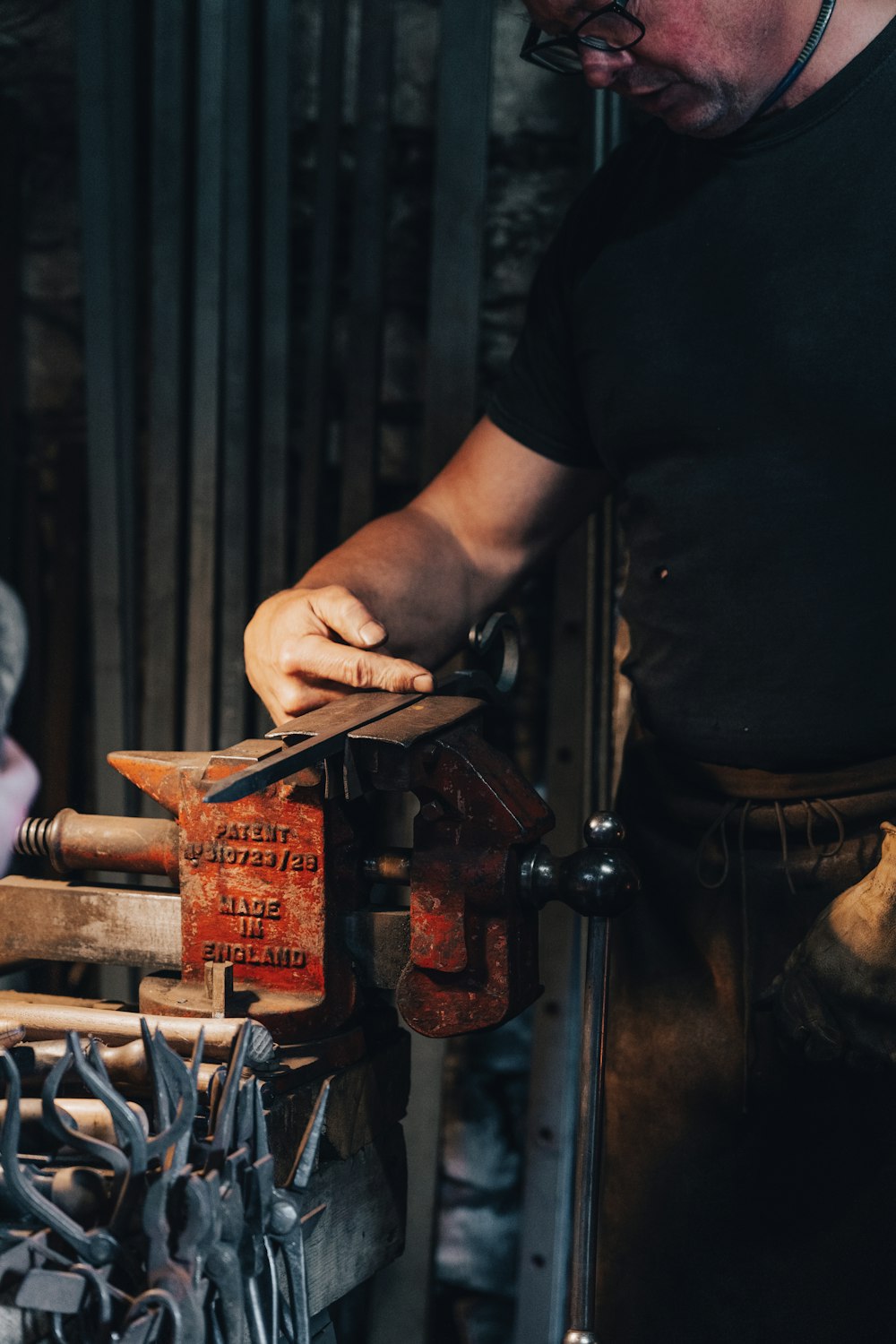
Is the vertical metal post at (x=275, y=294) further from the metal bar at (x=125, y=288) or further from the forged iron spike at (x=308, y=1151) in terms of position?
the forged iron spike at (x=308, y=1151)

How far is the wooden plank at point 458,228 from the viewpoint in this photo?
1.99 meters

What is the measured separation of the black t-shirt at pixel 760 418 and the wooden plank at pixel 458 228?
1.81ft

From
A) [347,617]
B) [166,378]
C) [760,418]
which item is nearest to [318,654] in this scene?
[347,617]

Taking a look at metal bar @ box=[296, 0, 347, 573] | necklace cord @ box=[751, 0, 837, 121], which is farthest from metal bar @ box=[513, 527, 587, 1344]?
necklace cord @ box=[751, 0, 837, 121]

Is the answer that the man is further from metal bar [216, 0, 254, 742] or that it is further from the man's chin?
metal bar [216, 0, 254, 742]

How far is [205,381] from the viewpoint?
209cm

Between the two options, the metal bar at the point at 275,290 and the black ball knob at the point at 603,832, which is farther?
the metal bar at the point at 275,290

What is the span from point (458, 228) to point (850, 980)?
138 cm

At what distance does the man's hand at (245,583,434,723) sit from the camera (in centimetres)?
126

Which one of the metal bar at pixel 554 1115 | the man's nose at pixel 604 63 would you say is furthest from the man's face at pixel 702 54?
the metal bar at pixel 554 1115

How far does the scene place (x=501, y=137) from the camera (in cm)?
213

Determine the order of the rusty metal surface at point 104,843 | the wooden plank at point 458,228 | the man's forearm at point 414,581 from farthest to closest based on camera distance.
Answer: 1. the wooden plank at point 458,228
2. the man's forearm at point 414,581
3. the rusty metal surface at point 104,843

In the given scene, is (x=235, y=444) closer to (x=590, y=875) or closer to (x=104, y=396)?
(x=104, y=396)

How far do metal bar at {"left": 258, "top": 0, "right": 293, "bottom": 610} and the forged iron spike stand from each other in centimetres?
127
